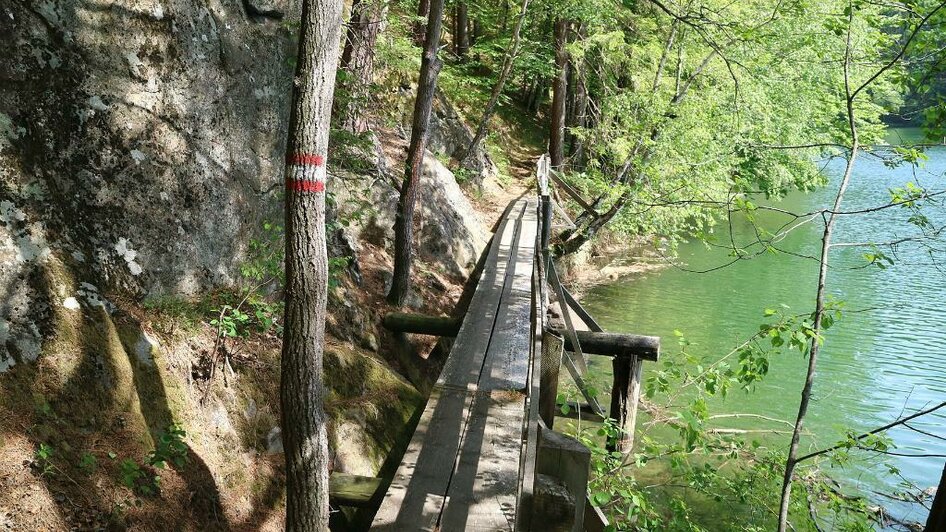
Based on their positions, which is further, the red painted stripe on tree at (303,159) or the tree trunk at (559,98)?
the tree trunk at (559,98)

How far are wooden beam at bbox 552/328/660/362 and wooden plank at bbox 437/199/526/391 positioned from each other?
4.10 ft

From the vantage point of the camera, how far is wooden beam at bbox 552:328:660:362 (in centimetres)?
770

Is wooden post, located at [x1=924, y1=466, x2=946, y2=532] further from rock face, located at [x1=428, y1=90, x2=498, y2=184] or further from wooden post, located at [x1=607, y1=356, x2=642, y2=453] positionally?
rock face, located at [x1=428, y1=90, x2=498, y2=184]

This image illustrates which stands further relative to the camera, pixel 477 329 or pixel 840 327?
pixel 840 327

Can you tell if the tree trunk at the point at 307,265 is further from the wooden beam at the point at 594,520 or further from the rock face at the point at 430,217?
the rock face at the point at 430,217

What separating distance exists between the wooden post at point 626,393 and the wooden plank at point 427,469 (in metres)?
3.54

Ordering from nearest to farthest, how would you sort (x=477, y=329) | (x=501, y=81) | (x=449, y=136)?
(x=477, y=329) → (x=501, y=81) → (x=449, y=136)

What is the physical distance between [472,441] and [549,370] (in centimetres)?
175

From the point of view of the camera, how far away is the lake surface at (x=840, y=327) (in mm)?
9508

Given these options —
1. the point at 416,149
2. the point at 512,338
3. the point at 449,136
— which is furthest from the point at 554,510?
the point at 449,136

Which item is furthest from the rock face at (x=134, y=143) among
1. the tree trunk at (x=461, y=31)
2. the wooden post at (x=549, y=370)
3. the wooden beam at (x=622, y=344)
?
the tree trunk at (x=461, y=31)

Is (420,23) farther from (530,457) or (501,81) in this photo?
(530,457)

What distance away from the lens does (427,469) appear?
3973 millimetres

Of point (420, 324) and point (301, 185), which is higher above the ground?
point (301, 185)
